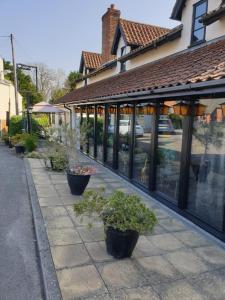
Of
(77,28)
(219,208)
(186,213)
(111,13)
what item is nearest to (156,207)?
(186,213)

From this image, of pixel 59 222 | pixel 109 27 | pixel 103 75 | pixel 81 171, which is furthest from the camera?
pixel 109 27

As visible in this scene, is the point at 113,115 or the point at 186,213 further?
the point at 113,115

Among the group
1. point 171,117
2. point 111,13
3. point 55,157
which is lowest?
point 55,157

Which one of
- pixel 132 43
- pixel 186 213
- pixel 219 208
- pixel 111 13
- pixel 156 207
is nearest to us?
→ pixel 219 208

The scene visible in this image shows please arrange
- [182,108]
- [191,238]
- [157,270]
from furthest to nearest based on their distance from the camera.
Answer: [182,108]
[191,238]
[157,270]

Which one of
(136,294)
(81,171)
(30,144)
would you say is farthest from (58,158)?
(136,294)

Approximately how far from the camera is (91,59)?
769 inches

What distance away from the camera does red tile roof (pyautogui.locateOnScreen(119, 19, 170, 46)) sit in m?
11.6

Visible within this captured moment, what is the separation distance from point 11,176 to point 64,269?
20.5ft

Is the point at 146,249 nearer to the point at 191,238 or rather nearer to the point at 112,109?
the point at 191,238

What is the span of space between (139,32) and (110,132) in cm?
538

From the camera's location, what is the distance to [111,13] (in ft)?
51.5

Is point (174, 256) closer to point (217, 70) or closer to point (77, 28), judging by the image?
point (217, 70)

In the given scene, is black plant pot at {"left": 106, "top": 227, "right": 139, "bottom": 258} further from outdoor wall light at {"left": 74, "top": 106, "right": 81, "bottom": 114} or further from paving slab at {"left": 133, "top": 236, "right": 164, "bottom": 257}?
outdoor wall light at {"left": 74, "top": 106, "right": 81, "bottom": 114}
